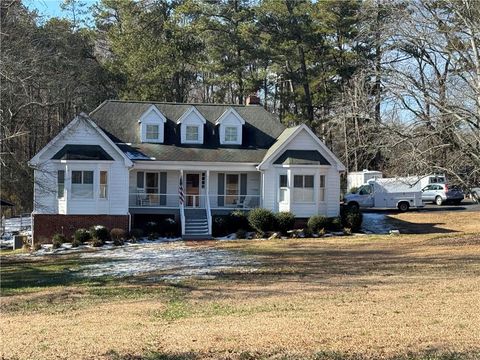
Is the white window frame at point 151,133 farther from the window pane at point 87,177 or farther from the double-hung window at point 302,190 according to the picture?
the double-hung window at point 302,190

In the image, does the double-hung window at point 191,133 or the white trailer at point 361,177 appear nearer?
the double-hung window at point 191,133

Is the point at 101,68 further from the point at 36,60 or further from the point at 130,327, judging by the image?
the point at 130,327

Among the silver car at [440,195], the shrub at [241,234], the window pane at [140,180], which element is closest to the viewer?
the shrub at [241,234]

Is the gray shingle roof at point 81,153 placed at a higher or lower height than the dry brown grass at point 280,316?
higher

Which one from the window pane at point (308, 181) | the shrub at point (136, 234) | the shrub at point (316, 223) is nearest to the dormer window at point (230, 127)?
the window pane at point (308, 181)

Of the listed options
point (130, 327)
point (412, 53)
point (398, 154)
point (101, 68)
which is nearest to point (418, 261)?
point (398, 154)

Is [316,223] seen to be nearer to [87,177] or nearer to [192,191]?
[192,191]

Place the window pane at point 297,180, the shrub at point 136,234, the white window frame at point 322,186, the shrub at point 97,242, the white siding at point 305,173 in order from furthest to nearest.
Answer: the white window frame at point 322,186
the window pane at point 297,180
the white siding at point 305,173
the shrub at point 136,234
the shrub at point 97,242

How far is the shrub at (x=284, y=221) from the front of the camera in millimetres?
31047

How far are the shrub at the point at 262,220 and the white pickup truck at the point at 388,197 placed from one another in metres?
12.8

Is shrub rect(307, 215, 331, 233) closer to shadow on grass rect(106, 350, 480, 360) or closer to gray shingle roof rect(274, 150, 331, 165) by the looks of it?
gray shingle roof rect(274, 150, 331, 165)

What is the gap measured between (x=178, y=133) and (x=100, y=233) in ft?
28.8

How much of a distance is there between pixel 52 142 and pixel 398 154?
17.1m

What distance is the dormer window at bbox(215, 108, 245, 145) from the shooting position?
34.9m
